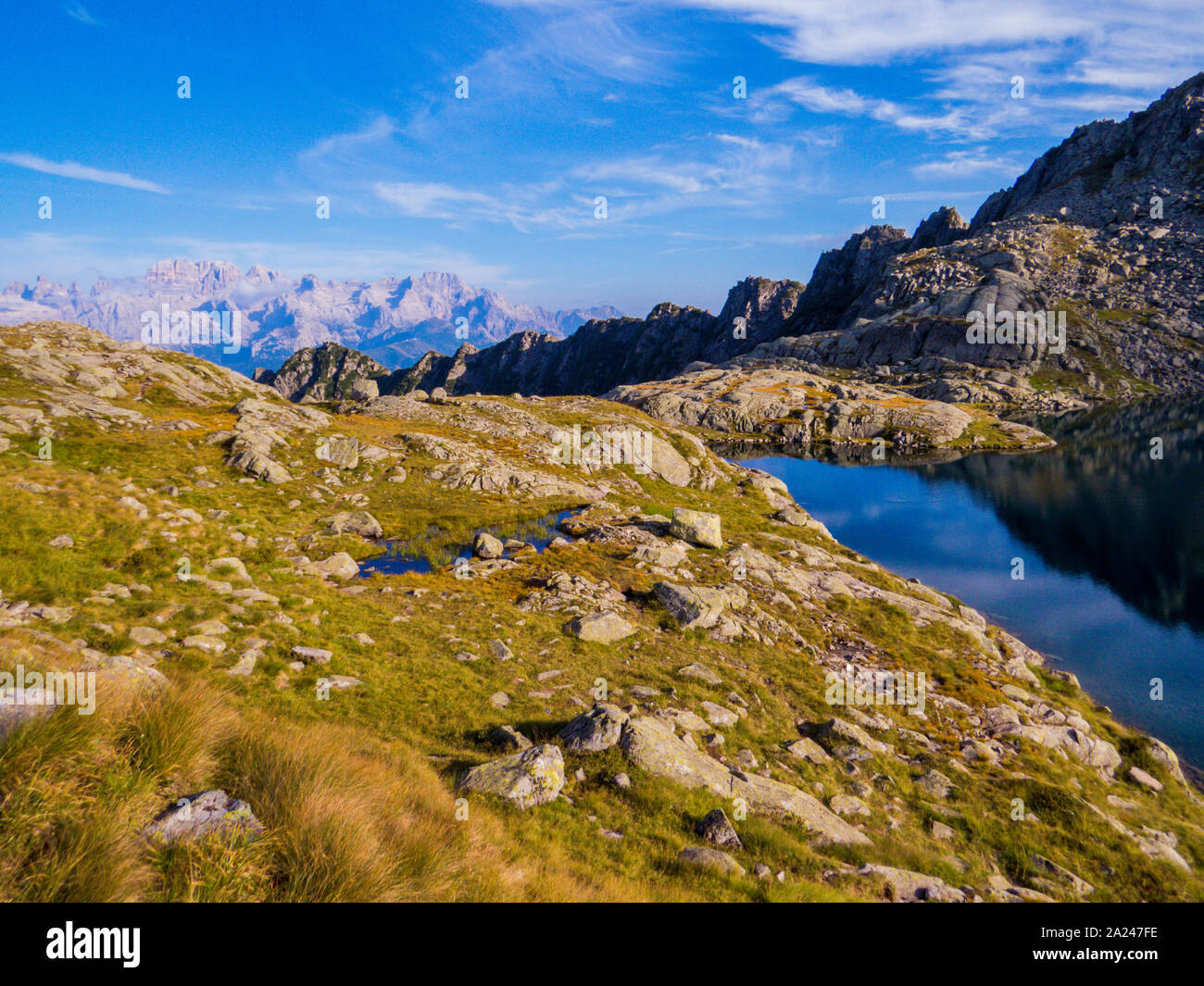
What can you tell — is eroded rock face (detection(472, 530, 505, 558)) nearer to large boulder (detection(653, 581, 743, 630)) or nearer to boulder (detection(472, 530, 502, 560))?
boulder (detection(472, 530, 502, 560))

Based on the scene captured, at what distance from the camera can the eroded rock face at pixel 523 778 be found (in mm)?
10961

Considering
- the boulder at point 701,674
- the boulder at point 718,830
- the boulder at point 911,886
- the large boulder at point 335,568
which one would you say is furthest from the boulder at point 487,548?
the boulder at point 911,886

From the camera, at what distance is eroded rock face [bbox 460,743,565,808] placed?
432 inches

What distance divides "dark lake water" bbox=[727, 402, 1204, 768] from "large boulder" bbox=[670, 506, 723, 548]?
23009 millimetres

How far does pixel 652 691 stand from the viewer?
1827 centimetres

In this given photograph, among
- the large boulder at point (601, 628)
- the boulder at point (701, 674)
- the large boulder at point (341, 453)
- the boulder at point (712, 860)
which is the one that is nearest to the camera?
the boulder at point (712, 860)

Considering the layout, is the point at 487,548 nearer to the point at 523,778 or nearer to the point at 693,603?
the point at 693,603

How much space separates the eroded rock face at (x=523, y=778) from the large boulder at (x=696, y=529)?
26346 mm

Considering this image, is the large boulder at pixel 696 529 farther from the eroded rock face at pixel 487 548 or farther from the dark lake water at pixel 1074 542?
the dark lake water at pixel 1074 542

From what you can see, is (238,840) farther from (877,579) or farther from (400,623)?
(877,579)

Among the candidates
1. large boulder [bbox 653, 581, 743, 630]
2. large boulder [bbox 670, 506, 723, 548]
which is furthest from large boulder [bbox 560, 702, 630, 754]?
large boulder [bbox 670, 506, 723, 548]

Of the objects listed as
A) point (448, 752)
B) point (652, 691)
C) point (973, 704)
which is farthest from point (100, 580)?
point (973, 704)

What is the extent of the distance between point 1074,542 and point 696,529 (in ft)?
172
